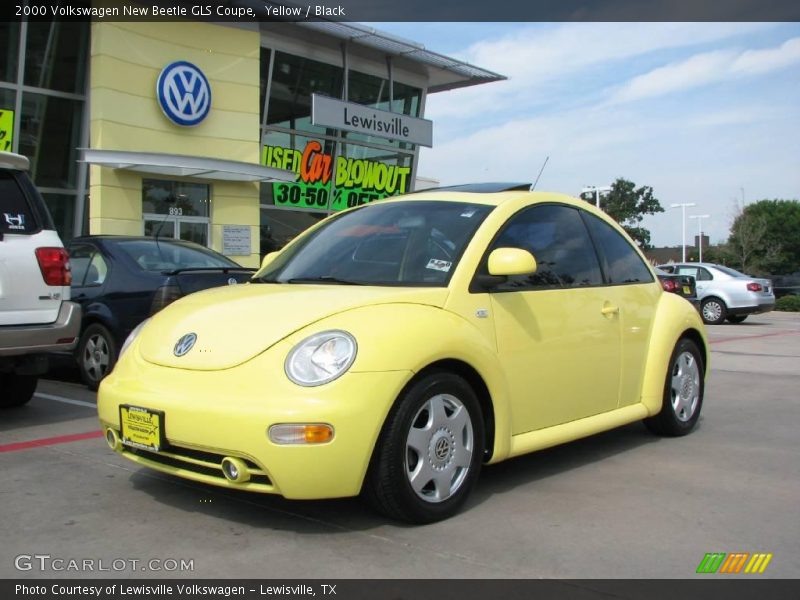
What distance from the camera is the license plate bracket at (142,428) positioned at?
11.9 ft

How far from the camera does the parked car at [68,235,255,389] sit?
7145 mm

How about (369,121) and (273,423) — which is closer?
(273,423)

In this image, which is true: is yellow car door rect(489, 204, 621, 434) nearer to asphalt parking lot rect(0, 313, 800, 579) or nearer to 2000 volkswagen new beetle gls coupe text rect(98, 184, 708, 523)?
2000 volkswagen new beetle gls coupe text rect(98, 184, 708, 523)

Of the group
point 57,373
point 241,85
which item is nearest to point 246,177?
point 241,85

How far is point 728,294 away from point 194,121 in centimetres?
1285

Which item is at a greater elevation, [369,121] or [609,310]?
[369,121]

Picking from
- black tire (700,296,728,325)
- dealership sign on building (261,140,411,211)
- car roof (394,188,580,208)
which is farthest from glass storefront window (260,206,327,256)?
car roof (394,188,580,208)

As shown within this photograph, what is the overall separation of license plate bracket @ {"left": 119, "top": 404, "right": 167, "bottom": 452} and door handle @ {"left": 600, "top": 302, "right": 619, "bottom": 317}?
2.68 meters

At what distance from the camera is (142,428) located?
3719 millimetres

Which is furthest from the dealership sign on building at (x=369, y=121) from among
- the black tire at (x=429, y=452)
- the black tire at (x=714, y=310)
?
the black tire at (x=429, y=452)

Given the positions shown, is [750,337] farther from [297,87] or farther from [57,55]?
[57,55]

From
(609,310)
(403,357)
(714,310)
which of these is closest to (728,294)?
(714,310)

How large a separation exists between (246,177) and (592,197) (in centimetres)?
3224

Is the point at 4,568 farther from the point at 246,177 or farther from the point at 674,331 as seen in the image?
the point at 246,177
